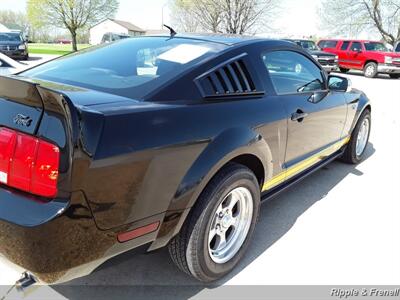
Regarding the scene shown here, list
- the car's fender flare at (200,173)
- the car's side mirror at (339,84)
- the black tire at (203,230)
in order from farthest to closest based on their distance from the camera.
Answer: the car's side mirror at (339,84)
the black tire at (203,230)
the car's fender flare at (200,173)

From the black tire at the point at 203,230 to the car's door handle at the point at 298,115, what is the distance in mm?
807

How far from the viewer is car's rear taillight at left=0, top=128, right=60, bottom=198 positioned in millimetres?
1661

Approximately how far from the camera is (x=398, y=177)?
15.4ft

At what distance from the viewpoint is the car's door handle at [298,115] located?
3.05m

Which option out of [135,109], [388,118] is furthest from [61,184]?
[388,118]

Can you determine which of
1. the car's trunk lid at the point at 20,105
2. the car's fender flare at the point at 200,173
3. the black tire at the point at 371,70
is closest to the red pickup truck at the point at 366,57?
the black tire at the point at 371,70

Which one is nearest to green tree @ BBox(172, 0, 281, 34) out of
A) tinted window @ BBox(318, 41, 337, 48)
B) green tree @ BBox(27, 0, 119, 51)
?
tinted window @ BBox(318, 41, 337, 48)

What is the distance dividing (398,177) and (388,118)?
4162mm

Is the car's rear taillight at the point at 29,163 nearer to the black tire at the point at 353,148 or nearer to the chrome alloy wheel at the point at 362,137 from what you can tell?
the black tire at the point at 353,148

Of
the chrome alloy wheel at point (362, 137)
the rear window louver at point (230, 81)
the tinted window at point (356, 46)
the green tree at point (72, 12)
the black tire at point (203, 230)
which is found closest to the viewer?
the black tire at point (203, 230)

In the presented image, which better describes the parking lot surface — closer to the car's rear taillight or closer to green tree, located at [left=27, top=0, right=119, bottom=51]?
the car's rear taillight

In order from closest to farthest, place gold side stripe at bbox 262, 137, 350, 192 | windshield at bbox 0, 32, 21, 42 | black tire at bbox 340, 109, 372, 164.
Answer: gold side stripe at bbox 262, 137, 350, 192 → black tire at bbox 340, 109, 372, 164 → windshield at bbox 0, 32, 21, 42

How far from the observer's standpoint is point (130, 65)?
2555 mm

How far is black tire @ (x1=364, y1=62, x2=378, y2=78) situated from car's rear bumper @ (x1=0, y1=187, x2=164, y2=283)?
780 inches
